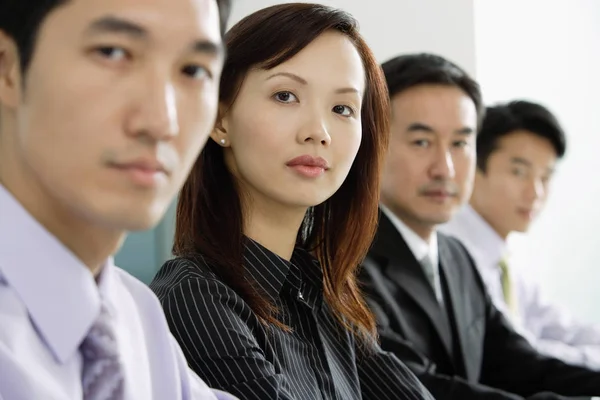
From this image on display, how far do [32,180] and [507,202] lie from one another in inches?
89.3

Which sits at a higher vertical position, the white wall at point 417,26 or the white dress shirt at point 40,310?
the white wall at point 417,26

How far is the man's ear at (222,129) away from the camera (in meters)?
1.24

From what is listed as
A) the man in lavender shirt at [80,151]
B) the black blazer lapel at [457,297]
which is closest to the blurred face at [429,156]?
the black blazer lapel at [457,297]

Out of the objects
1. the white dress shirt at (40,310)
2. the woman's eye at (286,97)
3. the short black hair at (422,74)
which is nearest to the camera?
the white dress shirt at (40,310)

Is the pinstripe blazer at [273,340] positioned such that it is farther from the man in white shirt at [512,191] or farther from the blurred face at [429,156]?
the man in white shirt at [512,191]

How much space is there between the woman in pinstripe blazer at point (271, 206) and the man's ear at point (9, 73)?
1.64ft

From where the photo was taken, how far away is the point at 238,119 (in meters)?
1.22

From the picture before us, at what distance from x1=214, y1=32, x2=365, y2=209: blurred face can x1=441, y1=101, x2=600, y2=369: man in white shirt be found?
1592mm

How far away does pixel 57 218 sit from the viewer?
69cm

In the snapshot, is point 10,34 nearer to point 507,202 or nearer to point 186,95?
point 186,95

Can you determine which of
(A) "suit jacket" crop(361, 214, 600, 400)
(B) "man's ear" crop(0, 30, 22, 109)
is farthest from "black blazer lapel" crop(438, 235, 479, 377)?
(B) "man's ear" crop(0, 30, 22, 109)

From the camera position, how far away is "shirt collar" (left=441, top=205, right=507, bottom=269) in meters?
2.74

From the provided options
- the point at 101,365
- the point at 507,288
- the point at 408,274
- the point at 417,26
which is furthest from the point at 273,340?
the point at 417,26

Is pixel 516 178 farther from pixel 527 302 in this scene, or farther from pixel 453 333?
pixel 453 333
